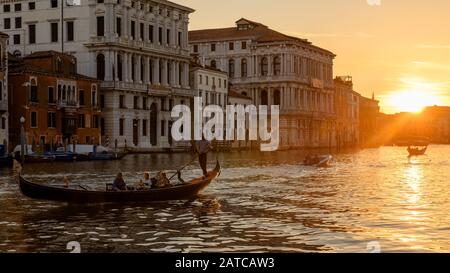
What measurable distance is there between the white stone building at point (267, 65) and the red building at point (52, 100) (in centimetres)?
2928

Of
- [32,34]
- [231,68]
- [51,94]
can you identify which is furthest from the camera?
[231,68]

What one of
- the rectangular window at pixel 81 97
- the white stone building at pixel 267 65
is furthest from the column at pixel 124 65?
the white stone building at pixel 267 65

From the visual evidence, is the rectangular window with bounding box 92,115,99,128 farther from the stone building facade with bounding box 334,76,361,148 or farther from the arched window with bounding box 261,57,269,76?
the stone building facade with bounding box 334,76,361,148

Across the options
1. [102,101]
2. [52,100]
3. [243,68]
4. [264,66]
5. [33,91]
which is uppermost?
[264,66]

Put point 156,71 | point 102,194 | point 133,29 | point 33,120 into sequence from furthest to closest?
point 156,71
point 133,29
point 33,120
point 102,194

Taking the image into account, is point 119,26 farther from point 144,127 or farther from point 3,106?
point 3,106

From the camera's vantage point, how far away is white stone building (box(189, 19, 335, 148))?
8244 centimetres

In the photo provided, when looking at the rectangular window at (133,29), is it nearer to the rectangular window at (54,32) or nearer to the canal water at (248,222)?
the rectangular window at (54,32)

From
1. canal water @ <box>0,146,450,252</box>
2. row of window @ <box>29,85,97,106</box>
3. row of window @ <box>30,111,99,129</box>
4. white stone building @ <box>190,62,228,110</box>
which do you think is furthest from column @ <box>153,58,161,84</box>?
canal water @ <box>0,146,450,252</box>

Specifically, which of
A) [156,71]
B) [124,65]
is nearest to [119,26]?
[124,65]

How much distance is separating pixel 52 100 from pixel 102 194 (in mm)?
32833

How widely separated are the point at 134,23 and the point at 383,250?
4971cm

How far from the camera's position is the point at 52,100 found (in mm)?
48219

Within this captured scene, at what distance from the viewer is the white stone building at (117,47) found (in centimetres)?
5606
